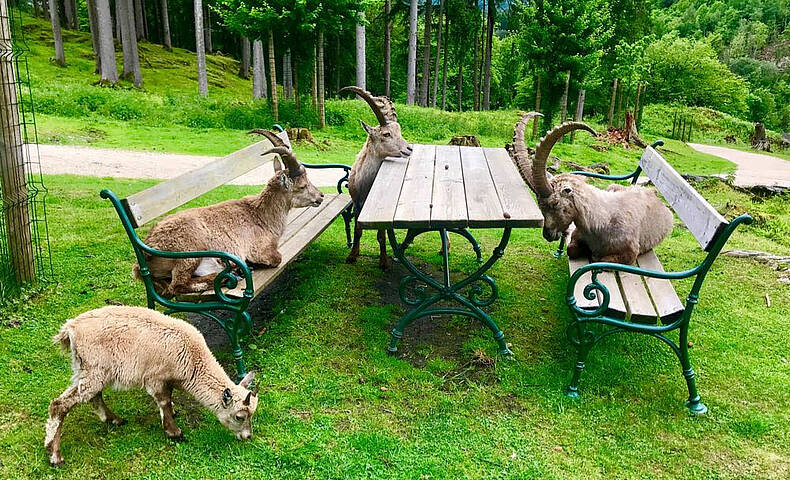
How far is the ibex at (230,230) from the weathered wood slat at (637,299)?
2.82 meters

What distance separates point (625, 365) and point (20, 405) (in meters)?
4.52

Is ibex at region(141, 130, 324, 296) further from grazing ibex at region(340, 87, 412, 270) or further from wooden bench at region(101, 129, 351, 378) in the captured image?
grazing ibex at region(340, 87, 412, 270)

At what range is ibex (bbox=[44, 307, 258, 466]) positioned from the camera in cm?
339

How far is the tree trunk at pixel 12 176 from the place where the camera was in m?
5.16

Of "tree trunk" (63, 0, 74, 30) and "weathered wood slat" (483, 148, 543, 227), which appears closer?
"weathered wood slat" (483, 148, 543, 227)

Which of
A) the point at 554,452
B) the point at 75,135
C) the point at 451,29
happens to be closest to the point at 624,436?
the point at 554,452

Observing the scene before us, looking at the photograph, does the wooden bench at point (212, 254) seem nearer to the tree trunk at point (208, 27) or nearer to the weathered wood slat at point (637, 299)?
the weathered wood slat at point (637, 299)

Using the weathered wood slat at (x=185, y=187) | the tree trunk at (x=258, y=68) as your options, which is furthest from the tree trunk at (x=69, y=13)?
the weathered wood slat at (x=185, y=187)

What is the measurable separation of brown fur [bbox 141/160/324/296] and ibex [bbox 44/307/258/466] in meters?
0.70

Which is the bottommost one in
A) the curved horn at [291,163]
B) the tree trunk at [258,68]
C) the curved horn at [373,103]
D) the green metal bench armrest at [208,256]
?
the green metal bench armrest at [208,256]

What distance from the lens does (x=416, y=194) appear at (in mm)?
5051

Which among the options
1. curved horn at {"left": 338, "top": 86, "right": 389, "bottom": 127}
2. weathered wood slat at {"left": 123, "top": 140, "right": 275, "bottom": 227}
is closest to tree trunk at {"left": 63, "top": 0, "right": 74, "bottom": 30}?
weathered wood slat at {"left": 123, "top": 140, "right": 275, "bottom": 227}

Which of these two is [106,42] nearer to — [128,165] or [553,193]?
[128,165]

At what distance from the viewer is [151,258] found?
452 centimetres
